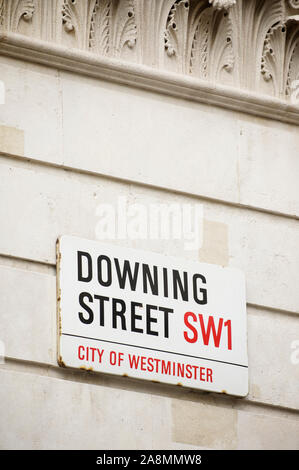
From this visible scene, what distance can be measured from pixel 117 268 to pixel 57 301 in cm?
51

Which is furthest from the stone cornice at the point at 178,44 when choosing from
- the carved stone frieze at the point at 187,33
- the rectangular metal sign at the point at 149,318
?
the rectangular metal sign at the point at 149,318

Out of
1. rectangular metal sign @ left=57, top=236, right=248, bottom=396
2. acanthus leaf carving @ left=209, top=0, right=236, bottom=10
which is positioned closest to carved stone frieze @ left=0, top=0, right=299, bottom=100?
acanthus leaf carving @ left=209, top=0, right=236, bottom=10

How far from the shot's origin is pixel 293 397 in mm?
10781

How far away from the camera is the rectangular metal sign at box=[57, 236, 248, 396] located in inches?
404

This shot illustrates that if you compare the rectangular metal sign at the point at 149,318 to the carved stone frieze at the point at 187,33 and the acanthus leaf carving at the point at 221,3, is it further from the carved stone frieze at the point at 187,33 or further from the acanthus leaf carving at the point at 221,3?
the acanthus leaf carving at the point at 221,3

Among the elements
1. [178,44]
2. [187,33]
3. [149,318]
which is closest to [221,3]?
[187,33]

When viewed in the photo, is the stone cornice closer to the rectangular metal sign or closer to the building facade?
the building facade

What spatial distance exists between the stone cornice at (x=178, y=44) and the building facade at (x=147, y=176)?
0.03 ft

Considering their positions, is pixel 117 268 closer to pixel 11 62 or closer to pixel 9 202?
pixel 9 202

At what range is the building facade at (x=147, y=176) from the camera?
10141 millimetres

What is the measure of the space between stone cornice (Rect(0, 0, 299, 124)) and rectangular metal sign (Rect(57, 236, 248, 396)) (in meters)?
1.37

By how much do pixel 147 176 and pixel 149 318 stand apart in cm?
108

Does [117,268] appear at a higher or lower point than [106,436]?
higher

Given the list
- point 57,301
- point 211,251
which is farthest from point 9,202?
point 211,251
